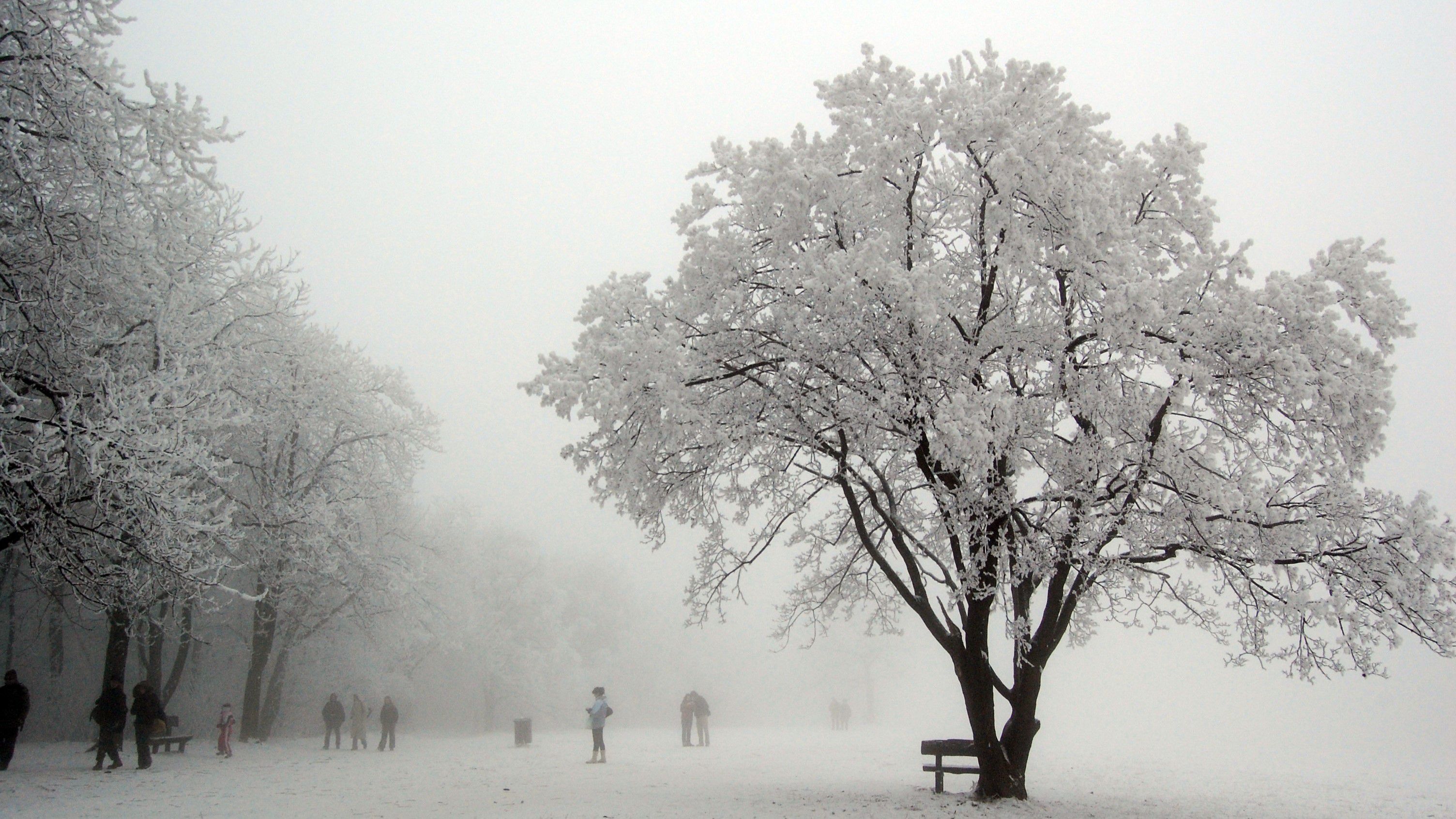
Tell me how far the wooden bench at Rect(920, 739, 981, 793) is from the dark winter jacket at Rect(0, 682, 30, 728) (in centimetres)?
1477

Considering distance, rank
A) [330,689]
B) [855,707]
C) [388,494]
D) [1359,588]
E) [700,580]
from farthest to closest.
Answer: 1. [855,707]
2. [330,689]
3. [388,494]
4. [700,580]
5. [1359,588]

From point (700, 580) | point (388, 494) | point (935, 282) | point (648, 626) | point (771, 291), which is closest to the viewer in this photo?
point (935, 282)

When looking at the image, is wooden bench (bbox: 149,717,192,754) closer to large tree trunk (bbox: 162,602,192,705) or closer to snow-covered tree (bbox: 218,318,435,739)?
large tree trunk (bbox: 162,602,192,705)

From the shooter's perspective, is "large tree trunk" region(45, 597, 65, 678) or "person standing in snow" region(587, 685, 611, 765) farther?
"large tree trunk" region(45, 597, 65, 678)

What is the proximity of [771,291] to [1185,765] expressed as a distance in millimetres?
20020

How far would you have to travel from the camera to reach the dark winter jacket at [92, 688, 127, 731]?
1502 cm

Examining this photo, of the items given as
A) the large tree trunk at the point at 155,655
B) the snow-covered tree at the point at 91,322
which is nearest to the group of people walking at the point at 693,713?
the large tree trunk at the point at 155,655

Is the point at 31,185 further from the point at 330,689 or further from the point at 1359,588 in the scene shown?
the point at 330,689

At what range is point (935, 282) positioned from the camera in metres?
9.73

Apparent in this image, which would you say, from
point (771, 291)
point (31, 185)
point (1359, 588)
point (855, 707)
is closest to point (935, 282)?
point (771, 291)

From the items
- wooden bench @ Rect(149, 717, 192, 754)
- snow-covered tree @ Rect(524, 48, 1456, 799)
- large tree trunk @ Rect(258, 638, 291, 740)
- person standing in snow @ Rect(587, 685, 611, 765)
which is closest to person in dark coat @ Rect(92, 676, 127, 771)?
wooden bench @ Rect(149, 717, 192, 754)

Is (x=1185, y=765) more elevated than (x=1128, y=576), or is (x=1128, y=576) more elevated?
(x=1128, y=576)

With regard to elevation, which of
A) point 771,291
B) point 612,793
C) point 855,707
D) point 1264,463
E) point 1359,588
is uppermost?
point 771,291

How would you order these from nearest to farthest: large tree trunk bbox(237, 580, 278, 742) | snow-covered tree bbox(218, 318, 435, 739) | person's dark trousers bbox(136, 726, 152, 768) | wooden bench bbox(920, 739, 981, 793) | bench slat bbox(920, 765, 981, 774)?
bench slat bbox(920, 765, 981, 774) → wooden bench bbox(920, 739, 981, 793) → person's dark trousers bbox(136, 726, 152, 768) → snow-covered tree bbox(218, 318, 435, 739) → large tree trunk bbox(237, 580, 278, 742)
